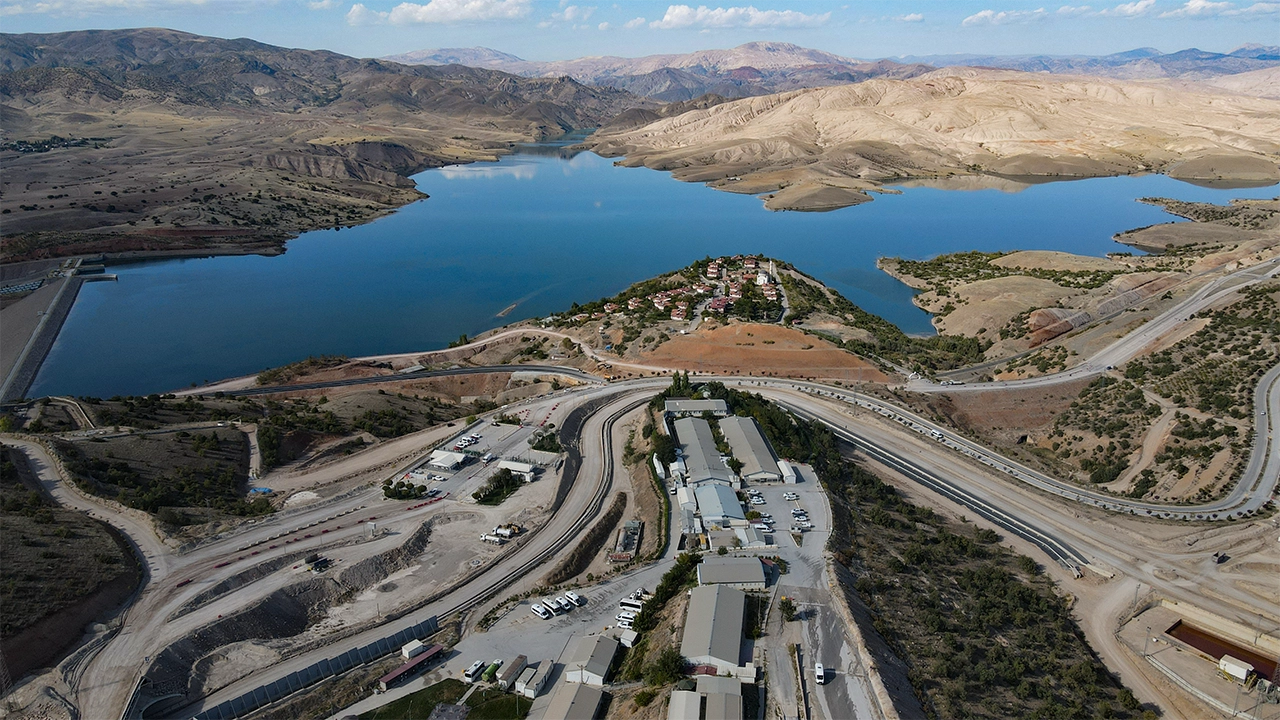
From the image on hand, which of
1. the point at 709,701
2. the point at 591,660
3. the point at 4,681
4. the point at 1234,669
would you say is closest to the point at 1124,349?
the point at 1234,669

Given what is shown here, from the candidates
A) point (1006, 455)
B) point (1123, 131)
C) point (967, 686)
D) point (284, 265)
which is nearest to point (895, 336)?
point (1006, 455)

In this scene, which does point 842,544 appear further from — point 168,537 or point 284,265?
point 284,265

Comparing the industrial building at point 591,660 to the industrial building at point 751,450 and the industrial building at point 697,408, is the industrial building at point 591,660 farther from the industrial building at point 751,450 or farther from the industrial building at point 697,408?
the industrial building at point 697,408

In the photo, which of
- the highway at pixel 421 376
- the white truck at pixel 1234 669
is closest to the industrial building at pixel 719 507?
the white truck at pixel 1234 669

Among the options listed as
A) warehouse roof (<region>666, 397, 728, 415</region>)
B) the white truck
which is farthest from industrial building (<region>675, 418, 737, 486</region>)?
the white truck

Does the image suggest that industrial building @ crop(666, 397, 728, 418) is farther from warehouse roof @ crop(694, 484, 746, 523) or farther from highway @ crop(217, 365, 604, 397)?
highway @ crop(217, 365, 604, 397)
